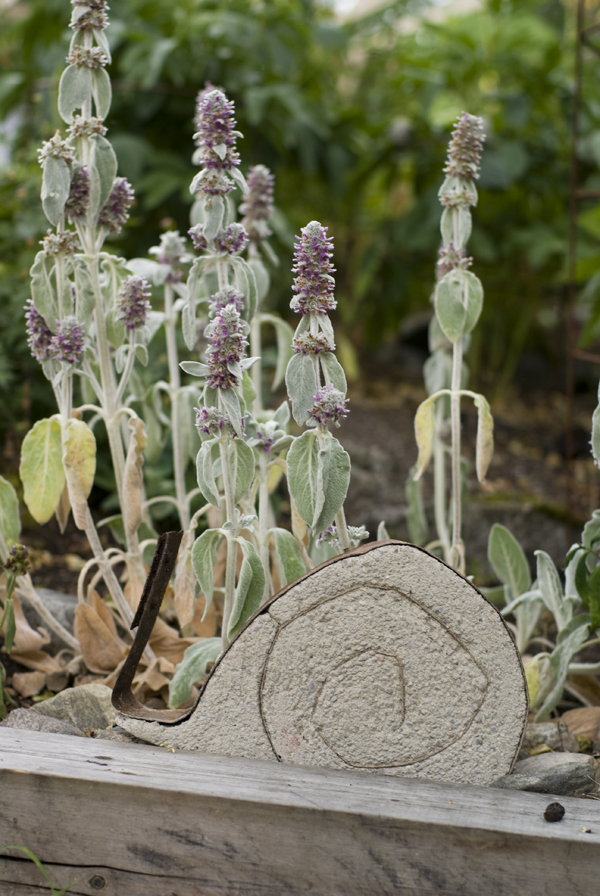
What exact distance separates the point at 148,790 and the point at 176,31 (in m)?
3.46

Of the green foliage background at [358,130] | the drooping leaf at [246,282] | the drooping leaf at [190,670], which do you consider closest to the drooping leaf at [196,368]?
the drooping leaf at [246,282]

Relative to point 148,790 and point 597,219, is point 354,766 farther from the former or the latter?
point 597,219

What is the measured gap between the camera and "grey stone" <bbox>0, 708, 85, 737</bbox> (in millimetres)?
1311

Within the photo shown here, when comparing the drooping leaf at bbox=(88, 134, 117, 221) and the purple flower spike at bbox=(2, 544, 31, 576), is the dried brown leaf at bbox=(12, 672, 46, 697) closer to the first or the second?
the purple flower spike at bbox=(2, 544, 31, 576)

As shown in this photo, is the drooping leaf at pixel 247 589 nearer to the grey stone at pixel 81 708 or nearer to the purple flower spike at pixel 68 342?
the grey stone at pixel 81 708

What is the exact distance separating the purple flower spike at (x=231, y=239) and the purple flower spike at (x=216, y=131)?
3.6 inches

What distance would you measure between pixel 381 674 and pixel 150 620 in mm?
372

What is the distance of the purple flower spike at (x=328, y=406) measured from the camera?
111cm

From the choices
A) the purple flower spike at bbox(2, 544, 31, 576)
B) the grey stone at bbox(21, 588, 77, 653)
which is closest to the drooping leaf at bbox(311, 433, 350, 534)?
the purple flower spike at bbox(2, 544, 31, 576)

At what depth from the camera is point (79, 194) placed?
4.36 feet

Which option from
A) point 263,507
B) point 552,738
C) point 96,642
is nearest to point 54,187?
point 263,507

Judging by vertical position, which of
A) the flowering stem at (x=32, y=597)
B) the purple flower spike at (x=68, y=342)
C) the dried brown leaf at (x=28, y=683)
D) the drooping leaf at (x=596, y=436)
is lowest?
the dried brown leaf at (x=28, y=683)

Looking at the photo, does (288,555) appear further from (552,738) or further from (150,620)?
(552,738)

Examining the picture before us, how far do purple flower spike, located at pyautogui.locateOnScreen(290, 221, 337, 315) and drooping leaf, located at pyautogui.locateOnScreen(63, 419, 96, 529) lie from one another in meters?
0.46
